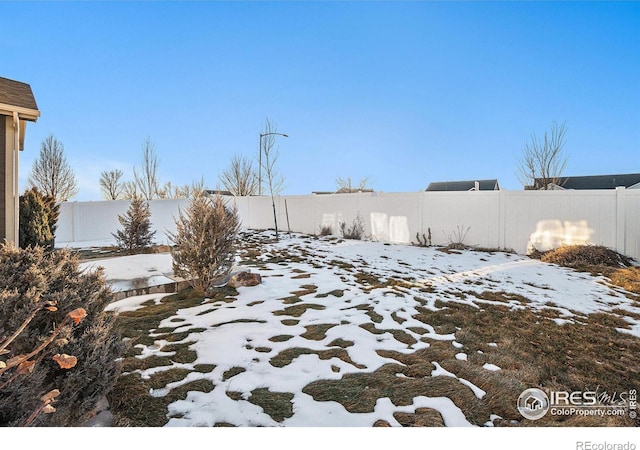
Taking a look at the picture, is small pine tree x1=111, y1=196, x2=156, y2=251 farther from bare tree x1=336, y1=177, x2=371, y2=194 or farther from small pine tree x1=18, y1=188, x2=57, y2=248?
bare tree x1=336, y1=177, x2=371, y2=194

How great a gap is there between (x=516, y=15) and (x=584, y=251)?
5.61 m

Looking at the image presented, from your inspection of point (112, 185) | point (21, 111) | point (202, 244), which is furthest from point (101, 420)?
point (112, 185)

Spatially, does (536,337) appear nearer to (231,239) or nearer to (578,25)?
(578,25)

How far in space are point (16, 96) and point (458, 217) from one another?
9.71 m

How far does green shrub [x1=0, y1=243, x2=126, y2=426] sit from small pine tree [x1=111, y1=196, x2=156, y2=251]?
6896 millimetres

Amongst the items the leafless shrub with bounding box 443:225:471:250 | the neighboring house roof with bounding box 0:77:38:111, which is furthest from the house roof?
the leafless shrub with bounding box 443:225:471:250

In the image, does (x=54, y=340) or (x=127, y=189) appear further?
(x=127, y=189)

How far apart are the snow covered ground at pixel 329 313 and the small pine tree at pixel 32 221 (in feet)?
6.22

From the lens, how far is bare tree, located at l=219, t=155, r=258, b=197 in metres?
18.9

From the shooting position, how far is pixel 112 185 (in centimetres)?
1811

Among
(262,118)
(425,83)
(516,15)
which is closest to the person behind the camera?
Answer: (516,15)

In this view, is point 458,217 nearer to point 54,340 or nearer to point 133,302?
point 133,302
